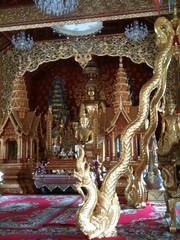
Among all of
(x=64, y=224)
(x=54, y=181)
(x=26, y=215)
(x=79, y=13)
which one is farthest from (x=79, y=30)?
(x=64, y=224)

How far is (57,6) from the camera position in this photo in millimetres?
4715

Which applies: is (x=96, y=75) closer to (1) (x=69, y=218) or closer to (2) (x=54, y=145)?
(2) (x=54, y=145)

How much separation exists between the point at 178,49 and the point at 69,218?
188 centimetres

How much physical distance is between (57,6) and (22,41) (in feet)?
6.71

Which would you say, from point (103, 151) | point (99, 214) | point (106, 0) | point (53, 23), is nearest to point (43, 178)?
point (103, 151)

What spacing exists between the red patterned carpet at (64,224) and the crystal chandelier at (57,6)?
2.73 metres

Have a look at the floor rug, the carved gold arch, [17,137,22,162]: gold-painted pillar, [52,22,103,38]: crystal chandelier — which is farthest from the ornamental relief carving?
the floor rug

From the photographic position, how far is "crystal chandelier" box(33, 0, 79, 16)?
15.3ft

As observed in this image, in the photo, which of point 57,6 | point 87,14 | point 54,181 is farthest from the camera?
point 54,181

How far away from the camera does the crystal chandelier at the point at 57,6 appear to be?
4.66 metres

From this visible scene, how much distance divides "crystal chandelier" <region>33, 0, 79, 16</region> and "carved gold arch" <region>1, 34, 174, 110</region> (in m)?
1.73

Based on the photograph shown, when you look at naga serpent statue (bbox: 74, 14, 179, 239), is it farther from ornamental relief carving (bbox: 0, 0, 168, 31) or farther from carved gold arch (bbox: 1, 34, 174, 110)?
carved gold arch (bbox: 1, 34, 174, 110)

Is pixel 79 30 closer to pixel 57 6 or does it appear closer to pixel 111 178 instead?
pixel 57 6

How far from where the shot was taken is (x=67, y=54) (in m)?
6.71
